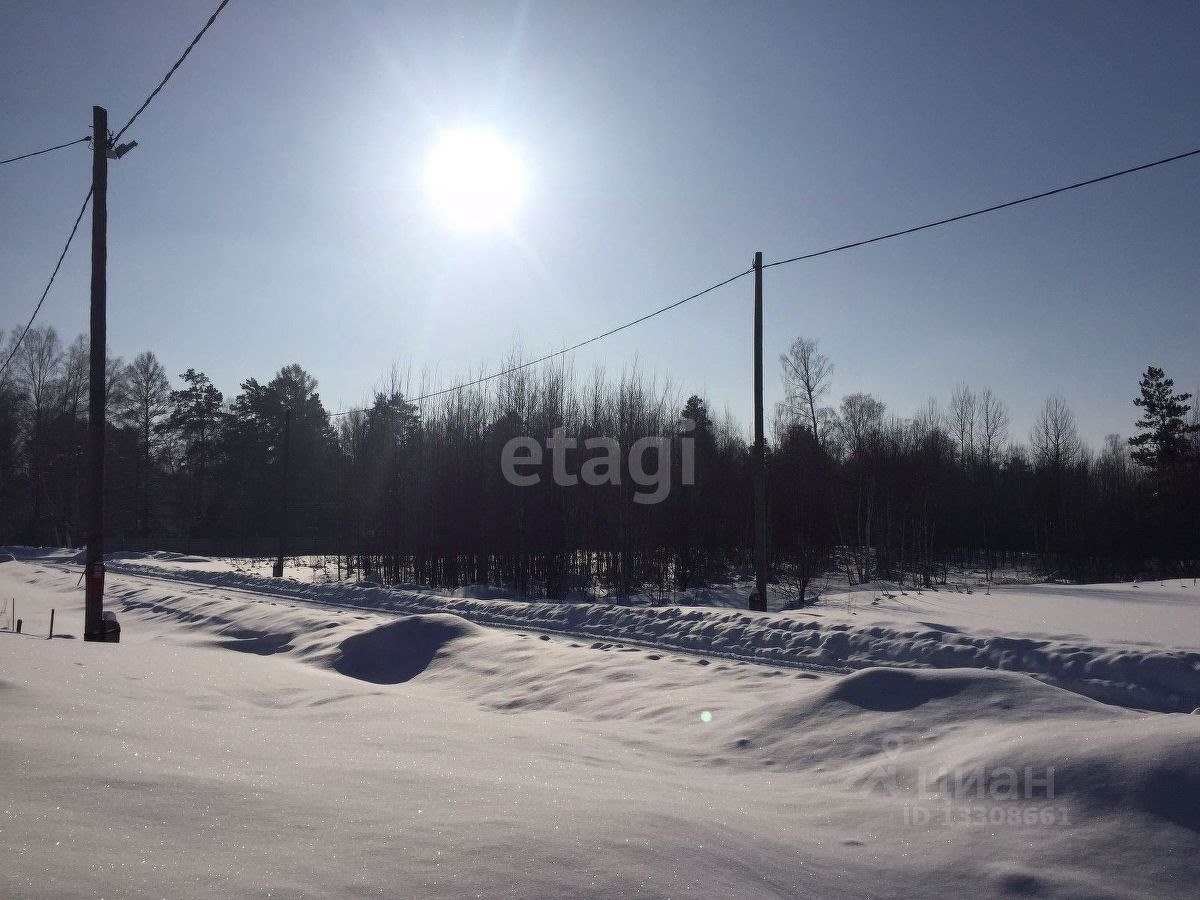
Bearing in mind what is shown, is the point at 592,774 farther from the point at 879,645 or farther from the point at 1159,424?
the point at 1159,424

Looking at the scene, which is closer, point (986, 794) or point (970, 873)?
point (970, 873)

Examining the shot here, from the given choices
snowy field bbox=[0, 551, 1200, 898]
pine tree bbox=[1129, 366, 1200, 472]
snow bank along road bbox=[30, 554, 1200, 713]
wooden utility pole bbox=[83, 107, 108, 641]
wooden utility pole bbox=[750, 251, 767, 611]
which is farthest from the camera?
pine tree bbox=[1129, 366, 1200, 472]

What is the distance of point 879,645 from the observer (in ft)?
33.3

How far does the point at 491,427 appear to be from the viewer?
23.5 metres

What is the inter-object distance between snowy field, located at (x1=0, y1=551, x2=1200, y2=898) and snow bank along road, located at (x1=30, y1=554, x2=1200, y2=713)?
0.06 m

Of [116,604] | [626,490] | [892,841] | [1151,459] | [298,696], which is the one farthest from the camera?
[1151,459]

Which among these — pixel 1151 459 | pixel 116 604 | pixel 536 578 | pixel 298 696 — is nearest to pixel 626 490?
pixel 536 578

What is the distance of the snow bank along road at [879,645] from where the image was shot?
7.96 meters

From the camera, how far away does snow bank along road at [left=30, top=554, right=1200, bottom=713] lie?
26.1ft

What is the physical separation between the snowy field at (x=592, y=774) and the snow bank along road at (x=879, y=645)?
6 cm

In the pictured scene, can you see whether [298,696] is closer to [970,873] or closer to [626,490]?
[970,873]

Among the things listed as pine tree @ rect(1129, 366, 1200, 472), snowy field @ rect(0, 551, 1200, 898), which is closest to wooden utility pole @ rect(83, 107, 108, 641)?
snowy field @ rect(0, 551, 1200, 898)

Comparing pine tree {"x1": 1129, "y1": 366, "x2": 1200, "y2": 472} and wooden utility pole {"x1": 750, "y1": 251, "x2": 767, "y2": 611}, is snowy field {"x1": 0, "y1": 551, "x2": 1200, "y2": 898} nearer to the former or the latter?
wooden utility pole {"x1": 750, "y1": 251, "x2": 767, "y2": 611}

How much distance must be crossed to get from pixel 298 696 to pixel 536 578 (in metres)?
15.7
